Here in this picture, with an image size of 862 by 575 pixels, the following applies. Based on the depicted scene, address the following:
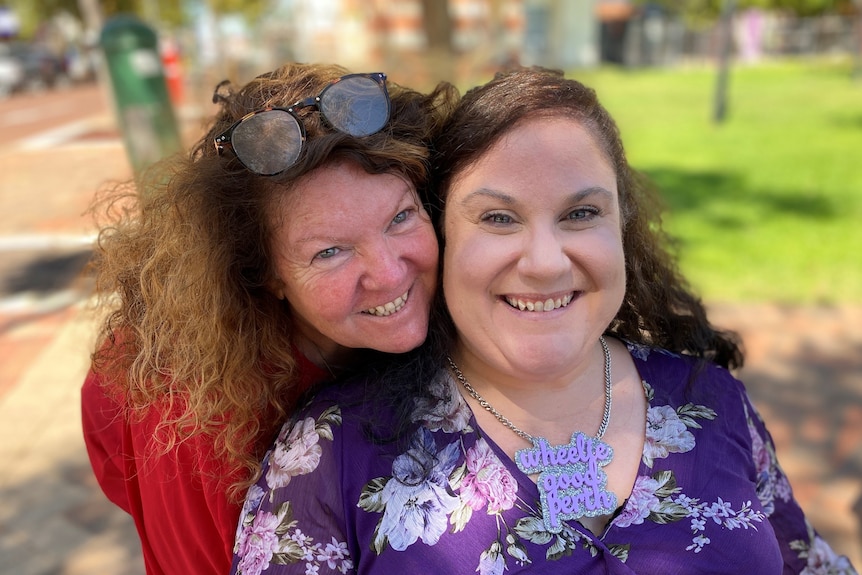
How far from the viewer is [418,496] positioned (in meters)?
1.39

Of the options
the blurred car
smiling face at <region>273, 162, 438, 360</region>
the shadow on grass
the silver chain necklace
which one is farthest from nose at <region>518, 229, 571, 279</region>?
the blurred car

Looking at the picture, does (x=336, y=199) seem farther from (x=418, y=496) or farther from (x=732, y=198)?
(x=732, y=198)

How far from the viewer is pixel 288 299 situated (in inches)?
62.0

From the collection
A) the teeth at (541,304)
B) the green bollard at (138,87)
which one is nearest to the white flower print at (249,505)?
the teeth at (541,304)

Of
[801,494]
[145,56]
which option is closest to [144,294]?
[801,494]

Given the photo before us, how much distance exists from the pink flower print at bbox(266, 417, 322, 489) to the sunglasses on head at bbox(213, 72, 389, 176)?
52cm

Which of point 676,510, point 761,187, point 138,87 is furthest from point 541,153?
point 761,187

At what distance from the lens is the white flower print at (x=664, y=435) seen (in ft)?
5.00

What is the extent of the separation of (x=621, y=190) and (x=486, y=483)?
0.70 meters

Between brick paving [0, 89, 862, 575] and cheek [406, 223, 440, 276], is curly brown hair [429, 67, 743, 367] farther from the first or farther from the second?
brick paving [0, 89, 862, 575]

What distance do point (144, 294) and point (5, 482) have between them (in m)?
2.37

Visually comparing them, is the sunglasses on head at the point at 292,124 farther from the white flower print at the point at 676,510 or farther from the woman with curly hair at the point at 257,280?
the white flower print at the point at 676,510

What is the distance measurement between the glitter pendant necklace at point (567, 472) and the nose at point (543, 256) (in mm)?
340

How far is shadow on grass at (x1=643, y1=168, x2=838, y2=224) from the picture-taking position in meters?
6.56
